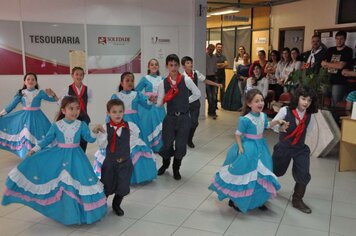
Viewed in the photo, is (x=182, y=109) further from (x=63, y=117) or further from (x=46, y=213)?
(x=46, y=213)

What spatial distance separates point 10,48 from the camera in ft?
22.9

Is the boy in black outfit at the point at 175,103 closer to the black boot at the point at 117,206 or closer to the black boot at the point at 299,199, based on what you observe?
the black boot at the point at 117,206

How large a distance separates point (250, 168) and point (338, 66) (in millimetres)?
3937

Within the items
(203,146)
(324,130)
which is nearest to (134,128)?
(203,146)

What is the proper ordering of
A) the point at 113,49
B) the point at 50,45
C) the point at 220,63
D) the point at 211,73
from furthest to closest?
the point at 220,63
the point at 211,73
the point at 113,49
the point at 50,45

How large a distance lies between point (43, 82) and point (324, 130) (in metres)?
5.22

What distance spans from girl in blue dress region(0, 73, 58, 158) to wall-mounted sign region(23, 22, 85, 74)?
2.06 m

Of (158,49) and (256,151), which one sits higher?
(158,49)

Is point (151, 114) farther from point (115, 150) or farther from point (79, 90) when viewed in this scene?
point (115, 150)

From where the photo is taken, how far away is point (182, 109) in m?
4.52

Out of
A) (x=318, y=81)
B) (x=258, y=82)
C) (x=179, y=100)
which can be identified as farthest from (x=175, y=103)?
(x=258, y=82)

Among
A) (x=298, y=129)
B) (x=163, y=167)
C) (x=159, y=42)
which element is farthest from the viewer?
A: (x=159, y=42)

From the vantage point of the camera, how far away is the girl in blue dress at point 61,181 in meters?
3.34

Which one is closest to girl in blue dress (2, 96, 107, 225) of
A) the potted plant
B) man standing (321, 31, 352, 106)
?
the potted plant
